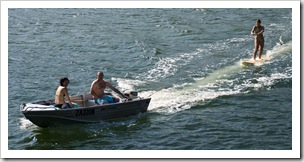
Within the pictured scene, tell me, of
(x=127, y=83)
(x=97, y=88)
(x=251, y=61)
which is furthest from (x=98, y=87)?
(x=251, y=61)

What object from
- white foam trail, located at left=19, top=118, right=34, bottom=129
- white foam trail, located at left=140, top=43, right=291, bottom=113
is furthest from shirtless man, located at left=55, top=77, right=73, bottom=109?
white foam trail, located at left=140, top=43, right=291, bottom=113

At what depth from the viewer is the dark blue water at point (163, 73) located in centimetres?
1681

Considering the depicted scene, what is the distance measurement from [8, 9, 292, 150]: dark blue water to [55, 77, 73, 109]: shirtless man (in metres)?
0.83

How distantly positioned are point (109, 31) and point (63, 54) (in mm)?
5080

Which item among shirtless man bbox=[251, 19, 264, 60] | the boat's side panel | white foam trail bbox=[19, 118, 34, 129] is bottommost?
white foam trail bbox=[19, 118, 34, 129]

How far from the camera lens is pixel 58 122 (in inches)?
674

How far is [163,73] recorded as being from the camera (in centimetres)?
2311

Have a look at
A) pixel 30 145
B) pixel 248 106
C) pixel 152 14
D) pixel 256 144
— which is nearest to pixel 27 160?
pixel 30 145

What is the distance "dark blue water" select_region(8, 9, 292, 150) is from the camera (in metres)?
16.8

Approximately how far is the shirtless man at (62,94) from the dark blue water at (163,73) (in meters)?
0.83

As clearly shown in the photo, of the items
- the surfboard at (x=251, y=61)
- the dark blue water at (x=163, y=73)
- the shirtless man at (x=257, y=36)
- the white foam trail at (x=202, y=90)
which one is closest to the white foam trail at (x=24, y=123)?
the dark blue water at (x=163, y=73)

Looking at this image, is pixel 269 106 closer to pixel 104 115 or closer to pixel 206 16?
pixel 104 115

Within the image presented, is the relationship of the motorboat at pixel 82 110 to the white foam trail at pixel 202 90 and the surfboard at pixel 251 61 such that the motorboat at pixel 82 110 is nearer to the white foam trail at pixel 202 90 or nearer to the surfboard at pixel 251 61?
the white foam trail at pixel 202 90

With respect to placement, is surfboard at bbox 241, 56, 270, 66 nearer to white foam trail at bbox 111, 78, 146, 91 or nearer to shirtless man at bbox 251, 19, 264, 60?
shirtless man at bbox 251, 19, 264, 60
